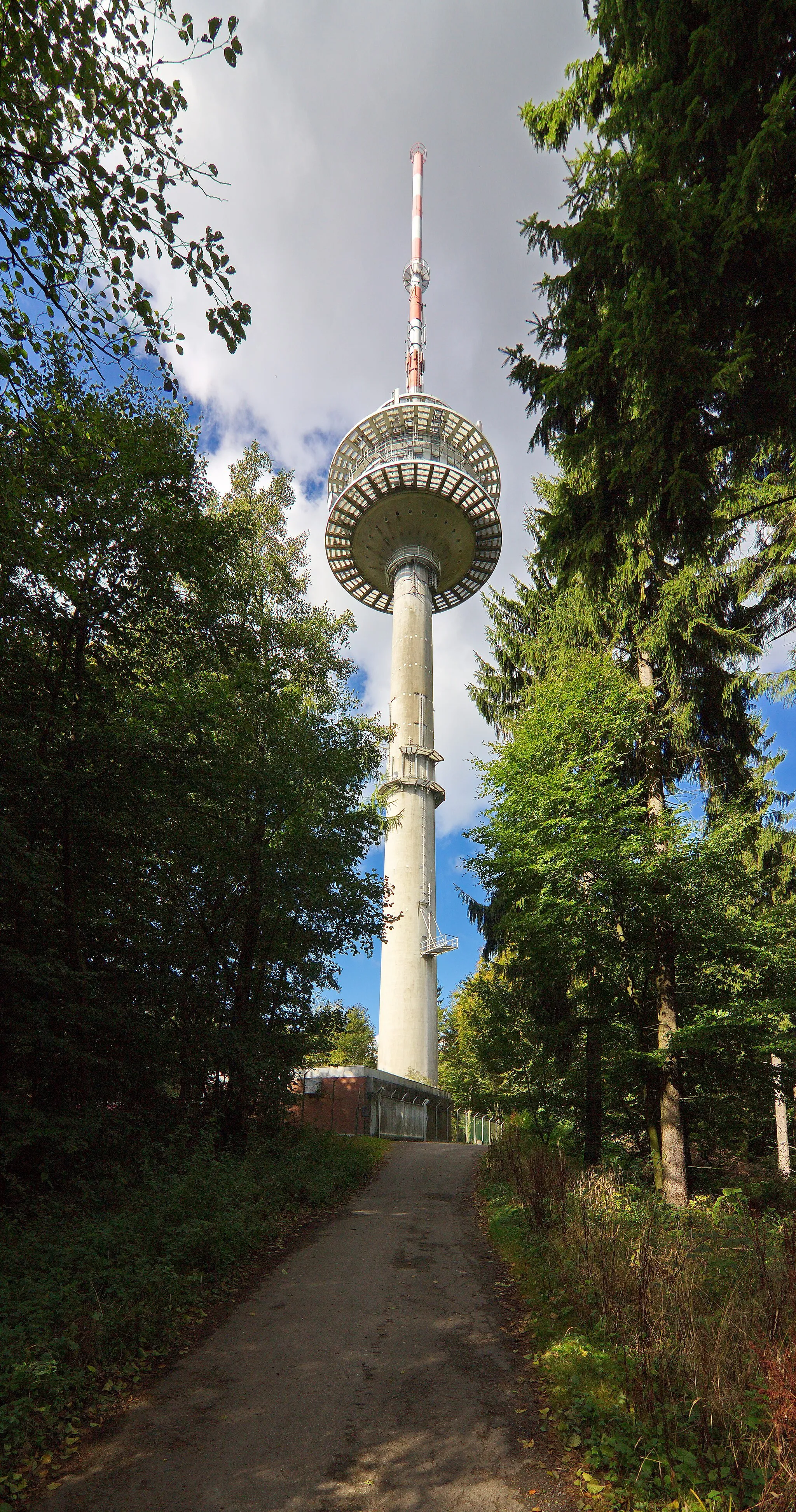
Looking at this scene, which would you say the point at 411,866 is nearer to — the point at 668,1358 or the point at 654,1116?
the point at 654,1116

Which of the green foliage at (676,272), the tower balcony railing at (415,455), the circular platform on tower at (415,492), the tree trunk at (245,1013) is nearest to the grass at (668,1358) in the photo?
the green foliage at (676,272)

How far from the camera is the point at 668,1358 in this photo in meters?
4.64

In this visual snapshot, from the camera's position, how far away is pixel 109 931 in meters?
11.7

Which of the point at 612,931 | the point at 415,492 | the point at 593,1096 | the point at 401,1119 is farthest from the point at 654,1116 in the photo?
the point at 415,492

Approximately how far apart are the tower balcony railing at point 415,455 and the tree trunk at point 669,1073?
34.0 metres

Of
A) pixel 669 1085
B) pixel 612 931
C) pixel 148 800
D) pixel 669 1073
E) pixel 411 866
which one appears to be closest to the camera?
pixel 148 800

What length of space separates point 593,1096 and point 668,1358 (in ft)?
28.7

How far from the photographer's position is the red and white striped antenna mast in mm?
43812

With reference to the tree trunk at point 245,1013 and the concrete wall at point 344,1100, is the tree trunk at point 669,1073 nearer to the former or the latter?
the tree trunk at point 245,1013

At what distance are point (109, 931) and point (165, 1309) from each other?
6276 mm

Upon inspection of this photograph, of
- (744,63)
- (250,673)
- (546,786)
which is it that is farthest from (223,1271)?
(744,63)

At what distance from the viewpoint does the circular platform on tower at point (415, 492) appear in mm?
40969

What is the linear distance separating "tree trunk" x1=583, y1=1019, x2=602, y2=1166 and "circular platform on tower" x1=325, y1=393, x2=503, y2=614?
3392 centimetres

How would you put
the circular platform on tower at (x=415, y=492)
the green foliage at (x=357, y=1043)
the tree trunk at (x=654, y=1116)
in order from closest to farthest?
the tree trunk at (x=654, y=1116)
the circular platform on tower at (x=415, y=492)
the green foliage at (x=357, y=1043)
